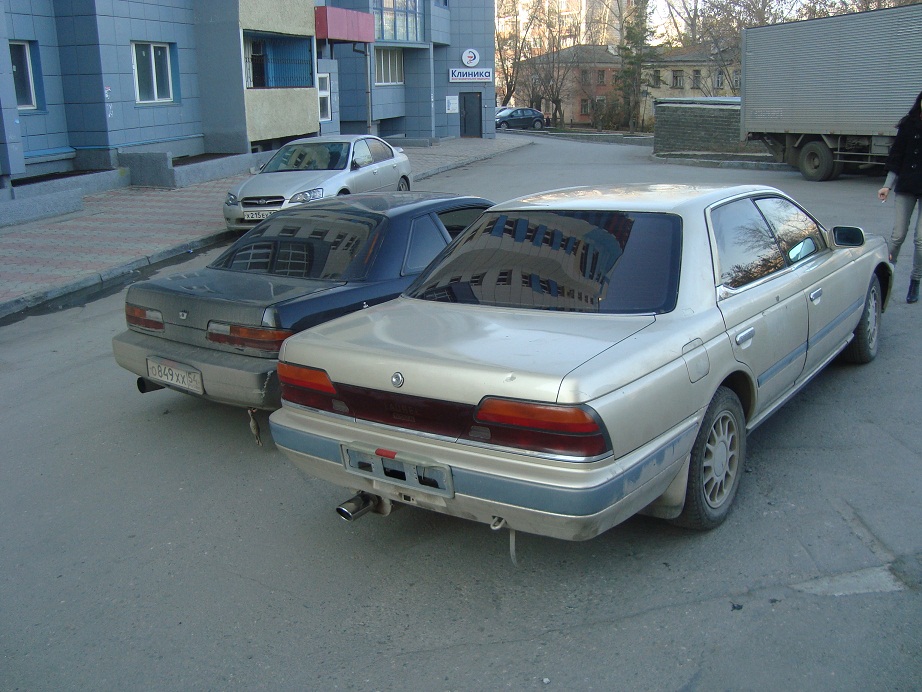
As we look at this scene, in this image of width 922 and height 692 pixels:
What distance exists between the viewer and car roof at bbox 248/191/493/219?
6.11 meters

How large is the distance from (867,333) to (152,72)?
1903 cm

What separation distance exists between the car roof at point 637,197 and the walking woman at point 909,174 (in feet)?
11.7

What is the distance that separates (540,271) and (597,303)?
400 millimetres

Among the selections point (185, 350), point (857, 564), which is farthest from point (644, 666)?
point (185, 350)

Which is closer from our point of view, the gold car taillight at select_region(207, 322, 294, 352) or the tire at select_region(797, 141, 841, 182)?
the gold car taillight at select_region(207, 322, 294, 352)

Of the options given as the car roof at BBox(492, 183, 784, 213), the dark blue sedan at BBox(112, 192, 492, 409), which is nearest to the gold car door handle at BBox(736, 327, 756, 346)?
the car roof at BBox(492, 183, 784, 213)

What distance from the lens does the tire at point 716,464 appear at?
376 centimetres

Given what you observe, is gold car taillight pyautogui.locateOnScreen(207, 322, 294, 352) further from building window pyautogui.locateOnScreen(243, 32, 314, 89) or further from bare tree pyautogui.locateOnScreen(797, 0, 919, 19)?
bare tree pyautogui.locateOnScreen(797, 0, 919, 19)

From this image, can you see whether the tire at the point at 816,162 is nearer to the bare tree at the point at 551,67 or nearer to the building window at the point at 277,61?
the building window at the point at 277,61

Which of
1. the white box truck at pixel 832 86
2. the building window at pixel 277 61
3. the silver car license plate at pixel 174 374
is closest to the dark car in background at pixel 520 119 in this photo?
the building window at pixel 277 61

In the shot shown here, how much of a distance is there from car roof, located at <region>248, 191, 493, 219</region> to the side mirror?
99.8 inches

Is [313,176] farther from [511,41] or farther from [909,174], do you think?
[511,41]

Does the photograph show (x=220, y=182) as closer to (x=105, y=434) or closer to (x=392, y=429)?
(x=105, y=434)

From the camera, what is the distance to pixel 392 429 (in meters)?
3.57
